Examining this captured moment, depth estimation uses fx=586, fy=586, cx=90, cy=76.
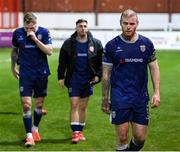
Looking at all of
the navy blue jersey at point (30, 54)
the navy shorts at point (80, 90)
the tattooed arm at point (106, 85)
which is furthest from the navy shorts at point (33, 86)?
the tattooed arm at point (106, 85)

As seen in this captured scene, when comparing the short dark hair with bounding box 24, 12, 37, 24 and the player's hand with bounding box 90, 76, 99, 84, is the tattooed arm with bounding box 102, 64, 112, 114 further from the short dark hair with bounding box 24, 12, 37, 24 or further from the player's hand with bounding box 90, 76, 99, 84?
the player's hand with bounding box 90, 76, 99, 84

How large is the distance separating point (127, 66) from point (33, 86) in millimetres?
2892

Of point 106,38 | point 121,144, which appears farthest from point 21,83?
point 106,38

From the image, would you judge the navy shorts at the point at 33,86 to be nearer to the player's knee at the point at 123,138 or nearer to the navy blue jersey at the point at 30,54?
the navy blue jersey at the point at 30,54

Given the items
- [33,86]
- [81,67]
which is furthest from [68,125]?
Result: [81,67]

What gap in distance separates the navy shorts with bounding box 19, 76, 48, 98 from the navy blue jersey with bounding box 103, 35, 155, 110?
257 cm

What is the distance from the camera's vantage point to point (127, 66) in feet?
25.3

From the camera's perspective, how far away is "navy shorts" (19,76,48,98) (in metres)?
10.0

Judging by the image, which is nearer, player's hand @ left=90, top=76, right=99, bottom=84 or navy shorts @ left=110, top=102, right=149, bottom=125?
navy shorts @ left=110, top=102, right=149, bottom=125

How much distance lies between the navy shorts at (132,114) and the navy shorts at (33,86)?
8.56ft

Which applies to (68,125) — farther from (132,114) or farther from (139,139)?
(132,114)

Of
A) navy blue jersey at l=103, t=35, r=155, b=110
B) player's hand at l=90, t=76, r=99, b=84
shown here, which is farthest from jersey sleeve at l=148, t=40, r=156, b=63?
player's hand at l=90, t=76, r=99, b=84

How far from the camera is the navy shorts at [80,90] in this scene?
10.2 meters

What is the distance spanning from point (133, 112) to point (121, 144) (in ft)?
1.49
